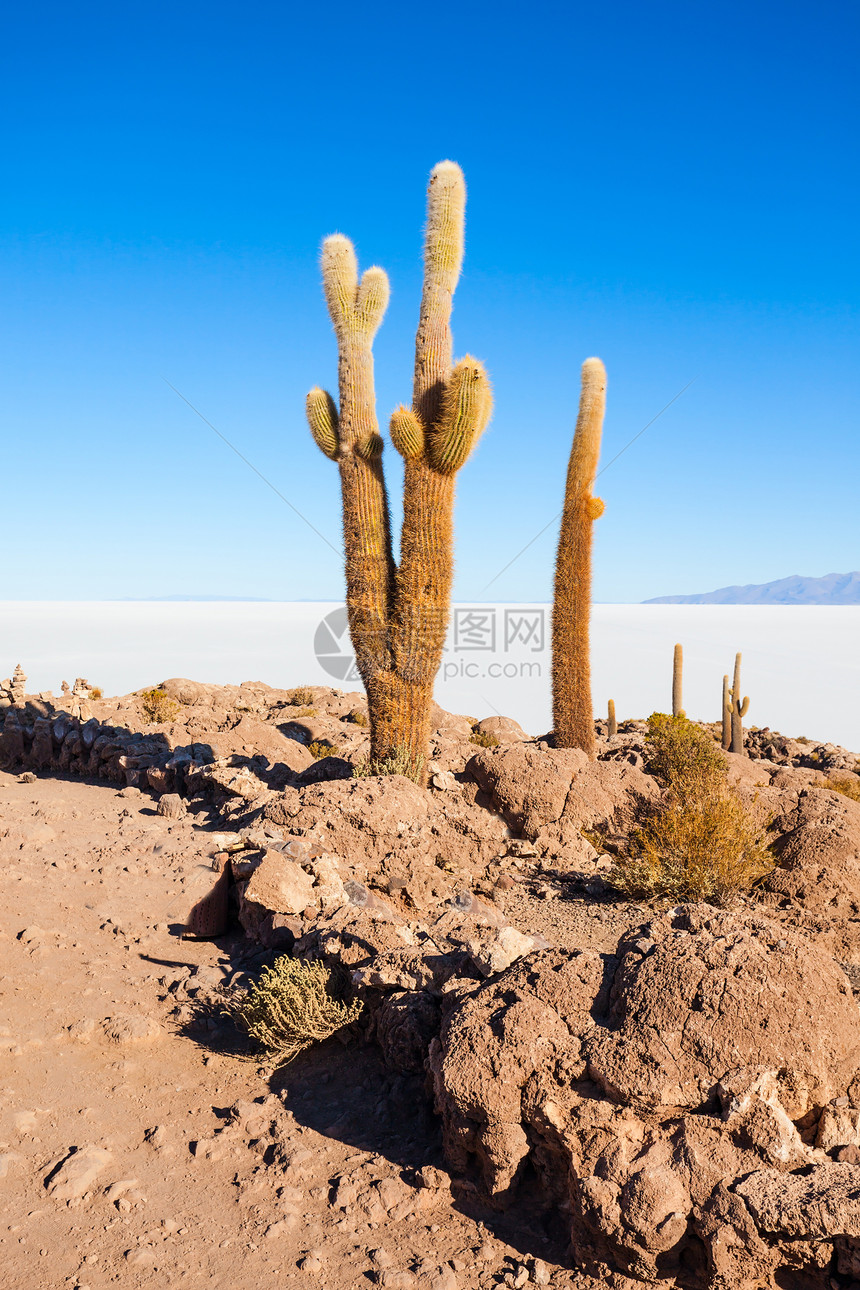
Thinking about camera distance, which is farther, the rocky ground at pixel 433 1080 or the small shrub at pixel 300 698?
the small shrub at pixel 300 698

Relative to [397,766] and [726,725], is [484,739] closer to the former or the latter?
[397,766]

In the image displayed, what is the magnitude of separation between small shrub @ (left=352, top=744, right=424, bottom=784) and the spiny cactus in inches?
164

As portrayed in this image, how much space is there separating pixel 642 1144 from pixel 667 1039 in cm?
39

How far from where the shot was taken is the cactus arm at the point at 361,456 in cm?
954

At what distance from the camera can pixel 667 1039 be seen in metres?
3.39

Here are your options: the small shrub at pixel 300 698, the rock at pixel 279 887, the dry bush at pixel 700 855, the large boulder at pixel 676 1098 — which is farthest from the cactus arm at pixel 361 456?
the small shrub at pixel 300 698

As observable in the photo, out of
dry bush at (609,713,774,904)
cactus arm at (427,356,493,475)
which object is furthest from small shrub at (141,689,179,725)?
dry bush at (609,713,774,904)

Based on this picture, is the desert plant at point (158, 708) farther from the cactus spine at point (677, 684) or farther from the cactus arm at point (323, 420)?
the cactus spine at point (677, 684)

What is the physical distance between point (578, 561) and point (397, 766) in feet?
17.9

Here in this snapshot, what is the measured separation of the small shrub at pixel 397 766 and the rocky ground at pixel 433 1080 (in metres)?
1.51

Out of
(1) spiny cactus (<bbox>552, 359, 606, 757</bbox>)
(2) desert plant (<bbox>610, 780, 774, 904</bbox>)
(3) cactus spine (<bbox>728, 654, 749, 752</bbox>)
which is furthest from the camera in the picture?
(3) cactus spine (<bbox>728, 654, 749, 752</bbox>)

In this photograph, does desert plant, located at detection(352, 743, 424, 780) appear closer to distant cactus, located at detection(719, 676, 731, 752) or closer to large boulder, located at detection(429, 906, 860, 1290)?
large boulder, located at detection(429, 906, 860, 1290)

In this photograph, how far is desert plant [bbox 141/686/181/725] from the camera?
15156 millimetres

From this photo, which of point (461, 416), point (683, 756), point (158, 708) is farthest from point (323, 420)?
point (158, 708)
